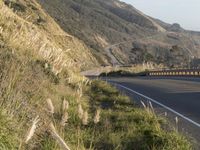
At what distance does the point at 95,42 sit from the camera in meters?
185

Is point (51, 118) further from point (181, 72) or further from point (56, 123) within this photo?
point (181, 72)

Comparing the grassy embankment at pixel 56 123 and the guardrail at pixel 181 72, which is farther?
the guardrail at pixel 181 72

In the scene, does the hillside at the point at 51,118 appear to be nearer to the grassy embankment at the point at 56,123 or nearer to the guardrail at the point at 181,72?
the grassy embankment at the point at 56,123

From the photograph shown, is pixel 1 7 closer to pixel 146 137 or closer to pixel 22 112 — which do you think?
pixel 146 137

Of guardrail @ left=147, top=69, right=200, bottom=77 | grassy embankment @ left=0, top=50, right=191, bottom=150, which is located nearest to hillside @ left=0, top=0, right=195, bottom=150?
grassy embankment @ left=0, top=50, right=191, bottom=150

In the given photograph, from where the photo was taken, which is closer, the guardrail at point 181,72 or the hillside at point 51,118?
the hillside at point 51,118

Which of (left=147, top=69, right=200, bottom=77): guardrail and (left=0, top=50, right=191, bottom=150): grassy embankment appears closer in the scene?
(left=0, top=50, right=191, bottom=150): grassy embankment

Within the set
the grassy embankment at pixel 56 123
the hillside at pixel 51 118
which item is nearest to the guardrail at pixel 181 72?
the hillside at pixel 51 118

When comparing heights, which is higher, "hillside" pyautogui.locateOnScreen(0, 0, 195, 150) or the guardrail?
"hillside" pyautogui.locateOnScreen(0, 0, 195, 150)

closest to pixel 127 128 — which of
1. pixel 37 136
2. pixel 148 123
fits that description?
pixel 148 123

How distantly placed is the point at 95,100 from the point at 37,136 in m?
10.4

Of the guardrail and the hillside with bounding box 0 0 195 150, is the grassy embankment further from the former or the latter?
the guardrail

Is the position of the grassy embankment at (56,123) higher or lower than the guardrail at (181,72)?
higher

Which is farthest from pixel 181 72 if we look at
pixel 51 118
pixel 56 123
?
pixel 56 123
